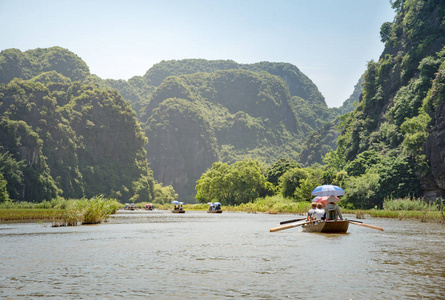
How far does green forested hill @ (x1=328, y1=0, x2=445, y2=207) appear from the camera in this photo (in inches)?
2849

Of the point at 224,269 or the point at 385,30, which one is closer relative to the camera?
the point at 224,269

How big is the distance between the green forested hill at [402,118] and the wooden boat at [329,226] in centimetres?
4582

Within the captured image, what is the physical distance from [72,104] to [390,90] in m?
132

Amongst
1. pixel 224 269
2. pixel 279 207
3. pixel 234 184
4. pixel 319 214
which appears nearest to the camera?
pixel 224 269

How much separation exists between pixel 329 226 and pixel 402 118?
228 feet

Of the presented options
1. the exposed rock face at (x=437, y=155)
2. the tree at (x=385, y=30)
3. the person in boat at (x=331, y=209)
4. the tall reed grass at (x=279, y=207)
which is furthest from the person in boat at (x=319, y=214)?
the tree at (x=385, y=30)

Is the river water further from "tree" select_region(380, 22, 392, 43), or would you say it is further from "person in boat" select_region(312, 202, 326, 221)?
"tree" select_region(380, 22, 392, 43)

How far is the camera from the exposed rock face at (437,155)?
68.9 meters

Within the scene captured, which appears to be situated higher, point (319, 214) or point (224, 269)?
point (319, 214)

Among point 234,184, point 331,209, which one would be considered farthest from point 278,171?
point 331,209

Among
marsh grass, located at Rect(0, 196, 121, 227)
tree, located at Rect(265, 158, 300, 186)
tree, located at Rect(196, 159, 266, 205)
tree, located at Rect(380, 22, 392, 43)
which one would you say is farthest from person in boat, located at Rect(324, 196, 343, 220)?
tree, located at Rect(380, 22, 392, 43)

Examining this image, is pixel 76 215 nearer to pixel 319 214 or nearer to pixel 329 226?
pixel 319 214

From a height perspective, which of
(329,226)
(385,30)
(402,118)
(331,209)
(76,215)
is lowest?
(329,226)

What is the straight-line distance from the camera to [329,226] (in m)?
29.4
